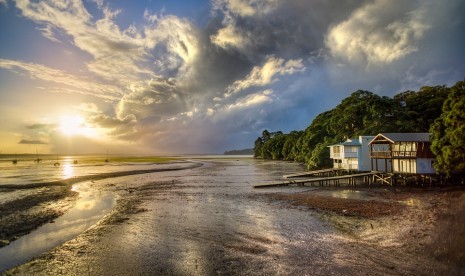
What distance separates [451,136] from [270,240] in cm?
3068

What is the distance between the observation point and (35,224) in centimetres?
2248

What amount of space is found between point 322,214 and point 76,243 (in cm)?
1877

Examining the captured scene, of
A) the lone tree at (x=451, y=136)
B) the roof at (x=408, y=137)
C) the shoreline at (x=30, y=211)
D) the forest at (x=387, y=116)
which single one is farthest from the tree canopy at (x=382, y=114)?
the shoreline at (x=30, y=211)

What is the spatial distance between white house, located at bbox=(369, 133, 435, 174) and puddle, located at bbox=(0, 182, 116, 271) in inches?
1642

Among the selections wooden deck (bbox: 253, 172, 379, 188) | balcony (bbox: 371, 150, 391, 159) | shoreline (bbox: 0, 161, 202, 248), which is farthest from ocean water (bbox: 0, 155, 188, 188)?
balcony (bbox: 371, 150, 391, 159)

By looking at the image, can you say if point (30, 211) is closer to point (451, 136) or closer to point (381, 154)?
point (451, 136)

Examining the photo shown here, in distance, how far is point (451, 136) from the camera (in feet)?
117

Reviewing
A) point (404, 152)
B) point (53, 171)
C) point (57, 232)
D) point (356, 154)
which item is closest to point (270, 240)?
point (57, 232)

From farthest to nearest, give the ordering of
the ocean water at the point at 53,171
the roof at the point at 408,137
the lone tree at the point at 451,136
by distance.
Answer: the ocean water at the point at 53,171 → the roof at the point at 408,137 → the lone tree at the point at 451,136

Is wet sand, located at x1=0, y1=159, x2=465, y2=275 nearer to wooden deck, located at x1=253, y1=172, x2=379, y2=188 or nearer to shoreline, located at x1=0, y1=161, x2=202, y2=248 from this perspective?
shoreline, located at x1=0, y1=161, x2=202, y2=248

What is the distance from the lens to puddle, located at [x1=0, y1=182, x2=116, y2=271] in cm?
1612

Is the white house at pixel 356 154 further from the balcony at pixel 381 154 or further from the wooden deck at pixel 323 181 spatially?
the wooden deck at pixel 323 181

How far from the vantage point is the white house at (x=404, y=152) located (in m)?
43.0

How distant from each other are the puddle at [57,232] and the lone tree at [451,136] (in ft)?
130
